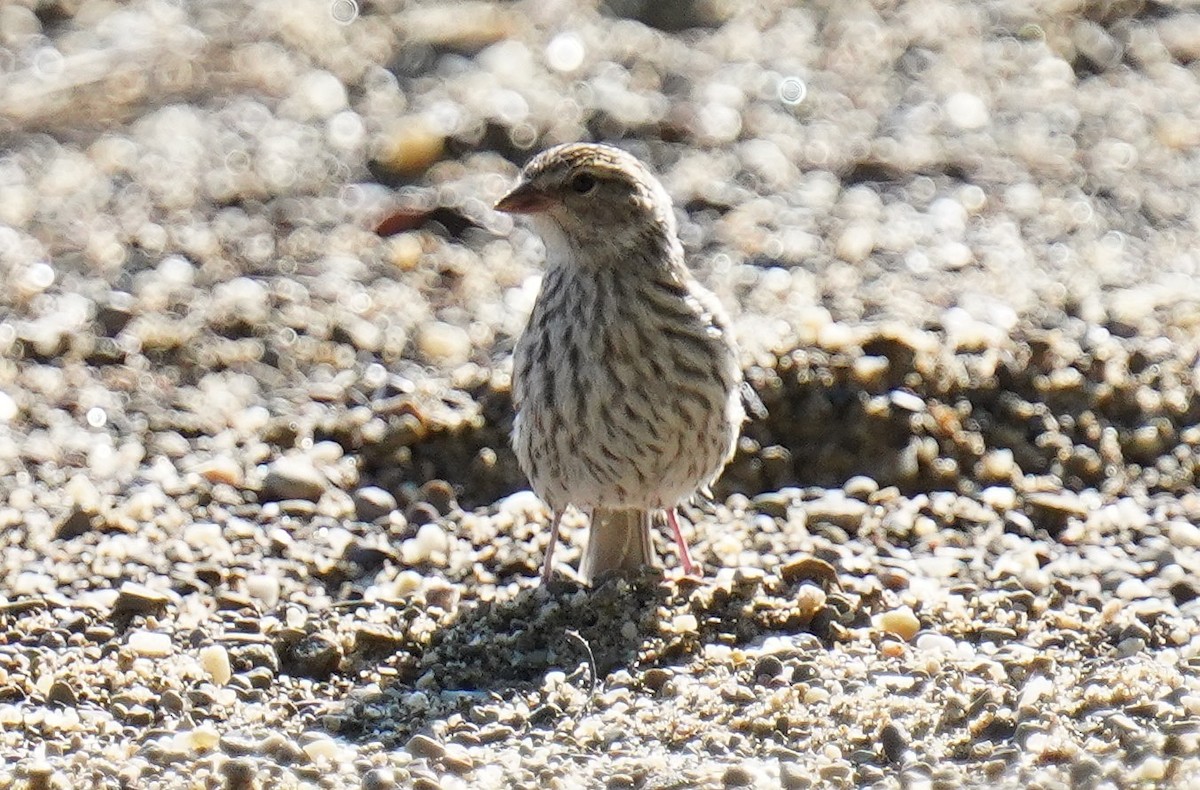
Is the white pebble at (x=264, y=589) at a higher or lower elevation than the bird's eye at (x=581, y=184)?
lower

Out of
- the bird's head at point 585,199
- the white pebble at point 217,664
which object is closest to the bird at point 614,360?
the bird's head at point 585,199

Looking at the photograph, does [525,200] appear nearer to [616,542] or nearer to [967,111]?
[616,542]

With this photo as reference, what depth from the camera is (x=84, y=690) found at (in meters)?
5.56

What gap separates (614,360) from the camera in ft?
20.7

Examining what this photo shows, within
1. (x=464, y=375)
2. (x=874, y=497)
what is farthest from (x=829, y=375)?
→ (x=464, y=375)

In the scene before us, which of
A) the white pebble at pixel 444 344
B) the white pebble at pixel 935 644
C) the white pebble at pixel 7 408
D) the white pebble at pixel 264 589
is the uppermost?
the white pebble at pixel 444 344

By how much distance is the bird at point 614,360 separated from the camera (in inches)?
249

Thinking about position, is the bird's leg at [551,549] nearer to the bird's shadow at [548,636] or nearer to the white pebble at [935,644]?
the bird's shadow at [548,636]

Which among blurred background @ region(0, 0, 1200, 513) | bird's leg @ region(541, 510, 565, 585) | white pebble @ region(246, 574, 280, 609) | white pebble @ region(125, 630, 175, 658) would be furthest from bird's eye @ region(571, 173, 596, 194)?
white pebble @ region(125, 630, 175, 658)

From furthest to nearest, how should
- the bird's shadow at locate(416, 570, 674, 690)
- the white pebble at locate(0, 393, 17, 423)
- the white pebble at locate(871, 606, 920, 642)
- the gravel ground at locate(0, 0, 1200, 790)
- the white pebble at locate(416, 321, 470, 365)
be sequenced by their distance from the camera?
1. the white pebble at locate(416, 321, 470, 365)
2. the white pebble at locate(0, 393, 17, 423)
3. the white pebble at locate(871, 606, 920, 642)
4. the bird's shadow at locate(416, 570, 674, 690)
5. the gravel ground at locate(0, 0, 1200, 790)

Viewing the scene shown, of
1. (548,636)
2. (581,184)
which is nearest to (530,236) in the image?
(581,184)

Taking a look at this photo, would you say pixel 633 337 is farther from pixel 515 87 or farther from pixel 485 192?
pixel 515 87

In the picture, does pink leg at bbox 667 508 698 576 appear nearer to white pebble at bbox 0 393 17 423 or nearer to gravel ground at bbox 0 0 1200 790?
gravel ground at bbox 0 0 1200 790

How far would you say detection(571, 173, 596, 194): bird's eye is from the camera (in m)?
6.51
